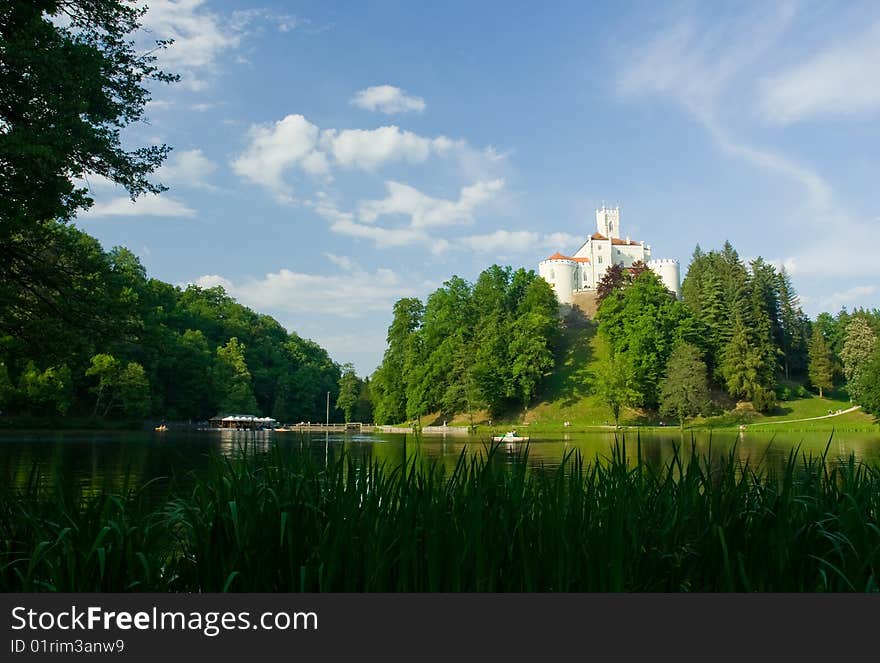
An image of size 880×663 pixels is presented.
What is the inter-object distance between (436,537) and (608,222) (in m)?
108

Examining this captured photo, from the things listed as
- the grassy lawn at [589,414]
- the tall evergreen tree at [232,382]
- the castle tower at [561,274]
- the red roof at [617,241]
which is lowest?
the grassy lawn at [589,414]

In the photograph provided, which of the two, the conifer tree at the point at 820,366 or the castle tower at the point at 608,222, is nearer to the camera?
the conifer tree at the point at 820,366

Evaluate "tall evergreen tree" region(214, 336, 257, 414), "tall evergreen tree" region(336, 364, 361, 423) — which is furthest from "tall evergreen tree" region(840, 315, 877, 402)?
"tall evergreen tree" region(214, 336, 257, 414)

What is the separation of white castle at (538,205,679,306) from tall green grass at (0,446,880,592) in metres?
84.1

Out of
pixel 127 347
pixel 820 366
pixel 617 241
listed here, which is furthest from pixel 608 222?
pixel 127 347

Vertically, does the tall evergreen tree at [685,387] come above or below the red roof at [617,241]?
below

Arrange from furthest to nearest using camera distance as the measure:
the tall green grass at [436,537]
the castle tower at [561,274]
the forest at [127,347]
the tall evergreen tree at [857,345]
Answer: the castle tower at [561,274] → the tall evergreen tree at [857,345] → the forest at [127,347] → the tall green grass at [436,537]

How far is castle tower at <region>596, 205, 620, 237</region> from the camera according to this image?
105688mm

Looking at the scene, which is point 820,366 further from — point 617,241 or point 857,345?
point 617,241

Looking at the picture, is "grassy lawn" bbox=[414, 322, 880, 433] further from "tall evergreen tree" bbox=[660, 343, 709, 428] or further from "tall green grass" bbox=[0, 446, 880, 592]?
"tall green grass" bbox=[0, 446, 880, 592]

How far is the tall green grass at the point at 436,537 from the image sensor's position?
11.3 ft

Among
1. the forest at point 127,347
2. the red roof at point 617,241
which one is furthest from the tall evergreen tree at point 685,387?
the red roof at point 617,241

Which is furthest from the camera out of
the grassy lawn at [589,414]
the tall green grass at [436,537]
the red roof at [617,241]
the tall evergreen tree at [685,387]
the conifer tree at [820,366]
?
the red roof at [617,241]

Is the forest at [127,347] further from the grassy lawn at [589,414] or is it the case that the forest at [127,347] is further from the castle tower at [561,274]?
the castle tower at [561,274]
